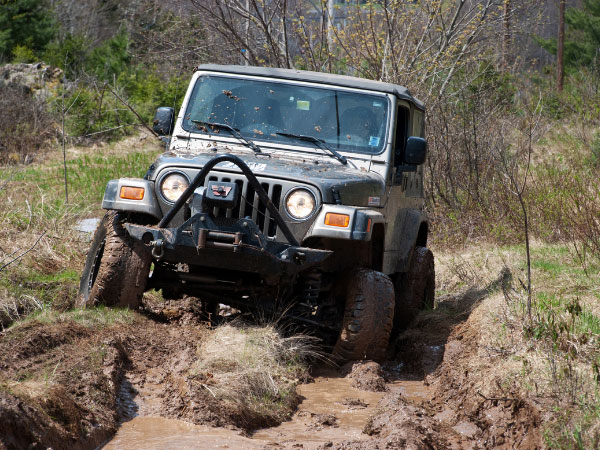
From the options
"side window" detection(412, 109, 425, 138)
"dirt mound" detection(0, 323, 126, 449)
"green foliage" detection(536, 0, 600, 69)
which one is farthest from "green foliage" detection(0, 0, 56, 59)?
"dirt mound" detection(0, 323, 126, 449)

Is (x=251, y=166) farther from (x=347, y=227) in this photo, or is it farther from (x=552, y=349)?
(x=552, y=349)

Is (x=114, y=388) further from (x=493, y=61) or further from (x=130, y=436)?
(x=493, y=61)

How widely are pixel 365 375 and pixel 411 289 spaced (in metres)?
2.24

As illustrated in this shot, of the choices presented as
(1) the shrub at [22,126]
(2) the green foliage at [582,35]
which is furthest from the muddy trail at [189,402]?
(2) the green foliage at [582,35]

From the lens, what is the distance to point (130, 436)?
4.20m

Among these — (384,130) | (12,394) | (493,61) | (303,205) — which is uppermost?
(493,61)

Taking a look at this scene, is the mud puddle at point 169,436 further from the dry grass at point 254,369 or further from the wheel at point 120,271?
the wheel at point 120,271

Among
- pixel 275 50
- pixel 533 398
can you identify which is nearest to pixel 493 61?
pixel 275 50

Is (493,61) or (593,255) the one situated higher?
(493,61)

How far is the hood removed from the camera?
18.9ft

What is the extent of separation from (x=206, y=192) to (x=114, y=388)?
1517 mm

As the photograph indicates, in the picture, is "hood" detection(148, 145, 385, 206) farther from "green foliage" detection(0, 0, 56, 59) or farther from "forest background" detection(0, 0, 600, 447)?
"green foliage" detection(0, 0, 56, 59)

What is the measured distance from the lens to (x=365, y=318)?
5.90 metres

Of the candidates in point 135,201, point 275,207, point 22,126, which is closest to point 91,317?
point 135,201
